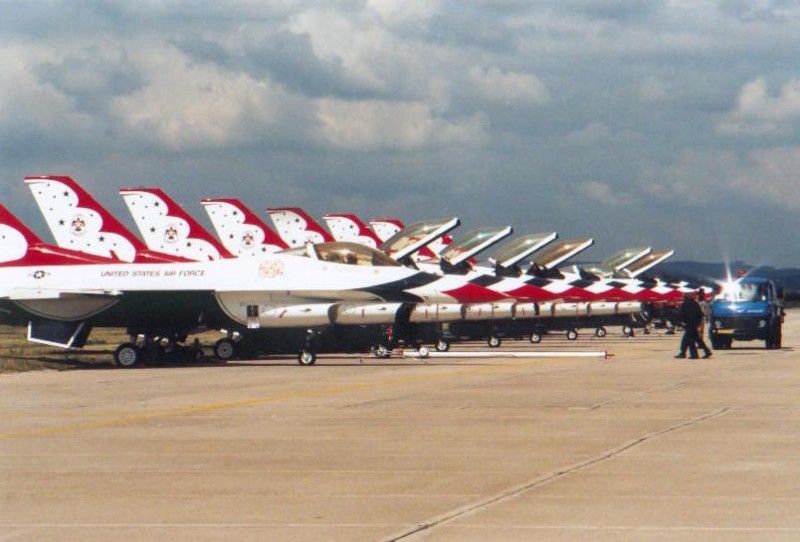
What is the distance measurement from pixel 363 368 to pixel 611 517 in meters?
15.8

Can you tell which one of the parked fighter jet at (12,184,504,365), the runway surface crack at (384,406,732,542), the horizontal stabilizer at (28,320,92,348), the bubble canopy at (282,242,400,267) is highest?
the bubble canopy at (282,242,400,267)

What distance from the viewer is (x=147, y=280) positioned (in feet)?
81.8

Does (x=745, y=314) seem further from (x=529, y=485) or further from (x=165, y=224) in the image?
(x=529, y=485)

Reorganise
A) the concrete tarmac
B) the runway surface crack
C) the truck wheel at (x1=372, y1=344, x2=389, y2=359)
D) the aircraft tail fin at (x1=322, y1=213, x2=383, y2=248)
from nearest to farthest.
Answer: the runway surface crack, the concrete tarmac, the truck wheel at (x1=372, y1=344, x2=389, y2=359), the aircraft tail fin at (x1=322, y1=213, x2=383, y2=248)

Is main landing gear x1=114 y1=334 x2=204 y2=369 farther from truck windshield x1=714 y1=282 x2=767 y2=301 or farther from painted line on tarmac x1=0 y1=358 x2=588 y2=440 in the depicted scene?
truck windshield x1=714 y1=282 x2=767 y2=301

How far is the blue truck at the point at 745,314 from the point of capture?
2971 centimetres

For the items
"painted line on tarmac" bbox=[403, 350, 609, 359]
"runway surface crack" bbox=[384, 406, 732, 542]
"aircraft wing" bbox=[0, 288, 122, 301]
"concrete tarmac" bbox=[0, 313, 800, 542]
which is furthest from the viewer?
"painted line on tarmac" bbox=[403, 350, 609, 359]

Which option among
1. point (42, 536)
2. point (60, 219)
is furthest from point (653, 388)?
point (60, 219)

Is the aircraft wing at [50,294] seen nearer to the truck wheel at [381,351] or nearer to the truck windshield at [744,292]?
the truck wheel at [381,351]

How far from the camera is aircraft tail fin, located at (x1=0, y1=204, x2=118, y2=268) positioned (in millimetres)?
26312

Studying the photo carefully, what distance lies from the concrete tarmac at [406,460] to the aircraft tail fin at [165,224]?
16.3m

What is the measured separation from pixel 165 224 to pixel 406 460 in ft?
87.3

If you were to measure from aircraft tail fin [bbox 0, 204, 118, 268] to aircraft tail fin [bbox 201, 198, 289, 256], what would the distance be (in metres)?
10.6

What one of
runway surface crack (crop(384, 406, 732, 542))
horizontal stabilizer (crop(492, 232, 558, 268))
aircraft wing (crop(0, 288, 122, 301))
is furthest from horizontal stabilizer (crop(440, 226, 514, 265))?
runway surface crack (crop(384, 406, 732, 542))
